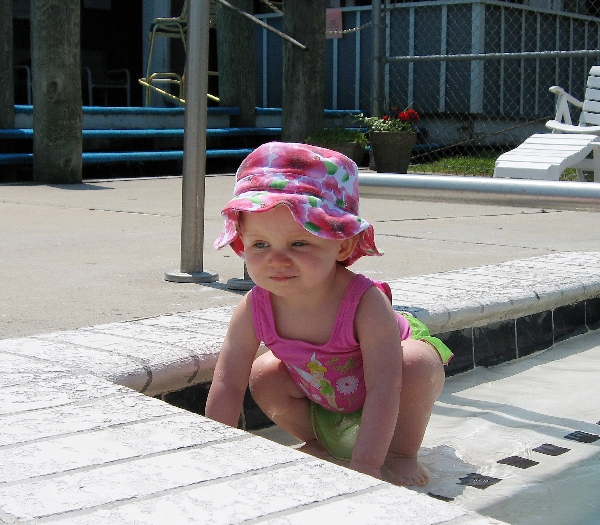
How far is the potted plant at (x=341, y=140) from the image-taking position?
856 centimetres

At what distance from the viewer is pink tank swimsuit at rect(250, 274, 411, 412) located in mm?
2035

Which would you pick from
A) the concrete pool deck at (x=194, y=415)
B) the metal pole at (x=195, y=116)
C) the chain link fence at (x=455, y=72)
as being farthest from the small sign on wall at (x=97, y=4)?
the metal pole at (x=195, y=116)

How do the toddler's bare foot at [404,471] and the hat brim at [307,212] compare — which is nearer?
the hat brim at [307,212]

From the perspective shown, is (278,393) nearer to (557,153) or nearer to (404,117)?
(557,153)

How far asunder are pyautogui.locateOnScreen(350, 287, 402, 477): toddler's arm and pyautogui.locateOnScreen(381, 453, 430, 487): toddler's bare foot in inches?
5.8

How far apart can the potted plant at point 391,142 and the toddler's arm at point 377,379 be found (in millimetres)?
7394

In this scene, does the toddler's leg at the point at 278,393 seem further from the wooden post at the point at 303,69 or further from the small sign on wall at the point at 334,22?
the small sign on wall at the point at 334,22

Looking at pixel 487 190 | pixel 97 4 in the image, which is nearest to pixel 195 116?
pixel 487 190

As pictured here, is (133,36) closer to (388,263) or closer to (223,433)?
(388,263)

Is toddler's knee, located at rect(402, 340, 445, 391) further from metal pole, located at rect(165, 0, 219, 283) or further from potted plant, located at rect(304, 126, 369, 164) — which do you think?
potted plant, located at rect(304, 126, 369, 164)

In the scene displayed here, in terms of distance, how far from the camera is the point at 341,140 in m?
8.88

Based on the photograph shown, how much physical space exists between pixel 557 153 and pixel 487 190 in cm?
572

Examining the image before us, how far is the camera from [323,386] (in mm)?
2117

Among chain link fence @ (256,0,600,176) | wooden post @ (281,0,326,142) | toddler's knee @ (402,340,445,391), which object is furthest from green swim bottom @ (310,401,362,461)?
chain link fence @ (256,0,600,176)
